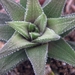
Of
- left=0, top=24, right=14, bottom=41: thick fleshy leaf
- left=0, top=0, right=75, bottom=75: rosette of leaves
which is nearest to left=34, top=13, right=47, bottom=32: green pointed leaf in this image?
left=0, top=0, right=75, bottom=75: rosette of leaves

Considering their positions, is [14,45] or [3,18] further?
[3,18]

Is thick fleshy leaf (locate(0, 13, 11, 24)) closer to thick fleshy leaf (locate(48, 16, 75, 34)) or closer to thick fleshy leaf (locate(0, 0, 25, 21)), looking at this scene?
thick fleshy leaf (locate(0, 0, 25, 21))

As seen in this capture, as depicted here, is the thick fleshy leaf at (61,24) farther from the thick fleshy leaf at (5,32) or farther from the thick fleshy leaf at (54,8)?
the thick fleshy leaf at (5,32)

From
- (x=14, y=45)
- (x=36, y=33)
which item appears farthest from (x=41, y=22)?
(x=14, y=45)

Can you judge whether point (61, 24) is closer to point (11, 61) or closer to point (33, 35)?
point (33, 35)

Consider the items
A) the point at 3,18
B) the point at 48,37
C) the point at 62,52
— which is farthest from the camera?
the point at 3,18

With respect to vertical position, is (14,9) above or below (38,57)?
above

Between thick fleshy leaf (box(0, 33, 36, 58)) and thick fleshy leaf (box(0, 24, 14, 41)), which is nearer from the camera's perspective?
thick fleshy leaf (box(0, 33, 36, 58))
